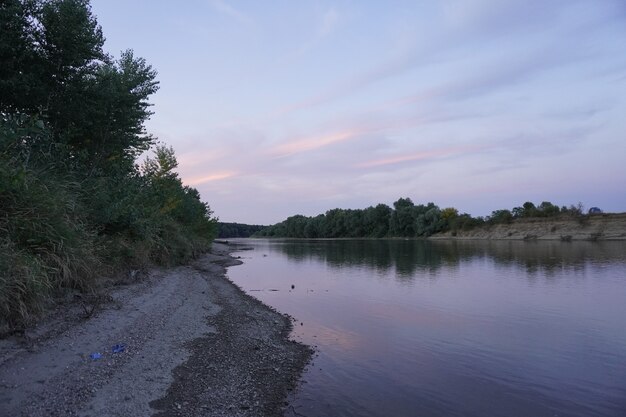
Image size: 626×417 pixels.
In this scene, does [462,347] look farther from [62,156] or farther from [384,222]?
[384,222]

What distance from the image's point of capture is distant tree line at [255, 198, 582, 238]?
4257 inches

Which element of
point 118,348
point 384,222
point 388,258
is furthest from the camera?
point 384,222

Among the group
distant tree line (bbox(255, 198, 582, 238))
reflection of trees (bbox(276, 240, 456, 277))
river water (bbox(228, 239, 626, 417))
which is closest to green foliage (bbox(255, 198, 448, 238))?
distant tree line (bbox(255, 198, 582, 238))

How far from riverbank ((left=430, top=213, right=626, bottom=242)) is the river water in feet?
214

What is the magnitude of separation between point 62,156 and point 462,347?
15.2 m

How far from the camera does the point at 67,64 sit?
16.4 meters

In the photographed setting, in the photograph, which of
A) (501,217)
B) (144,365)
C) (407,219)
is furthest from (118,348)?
(407,219)

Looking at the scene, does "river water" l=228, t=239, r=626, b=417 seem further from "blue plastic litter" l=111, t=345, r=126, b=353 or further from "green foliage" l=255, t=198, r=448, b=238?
"green foliage" l=255, t=198, r=448, b=238

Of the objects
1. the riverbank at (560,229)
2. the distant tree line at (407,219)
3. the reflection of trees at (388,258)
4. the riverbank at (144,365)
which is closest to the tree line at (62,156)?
the riverbank at (144,365)

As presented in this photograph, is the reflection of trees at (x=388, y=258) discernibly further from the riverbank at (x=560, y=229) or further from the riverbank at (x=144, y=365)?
the riverbank at (x=560, y=229)

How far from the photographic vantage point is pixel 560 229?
301ft

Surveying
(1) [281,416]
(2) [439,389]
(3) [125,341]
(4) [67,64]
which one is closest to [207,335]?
(3) [125,341]

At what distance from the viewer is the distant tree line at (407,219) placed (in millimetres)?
108125

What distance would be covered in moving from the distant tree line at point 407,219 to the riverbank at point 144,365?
98408 mm
